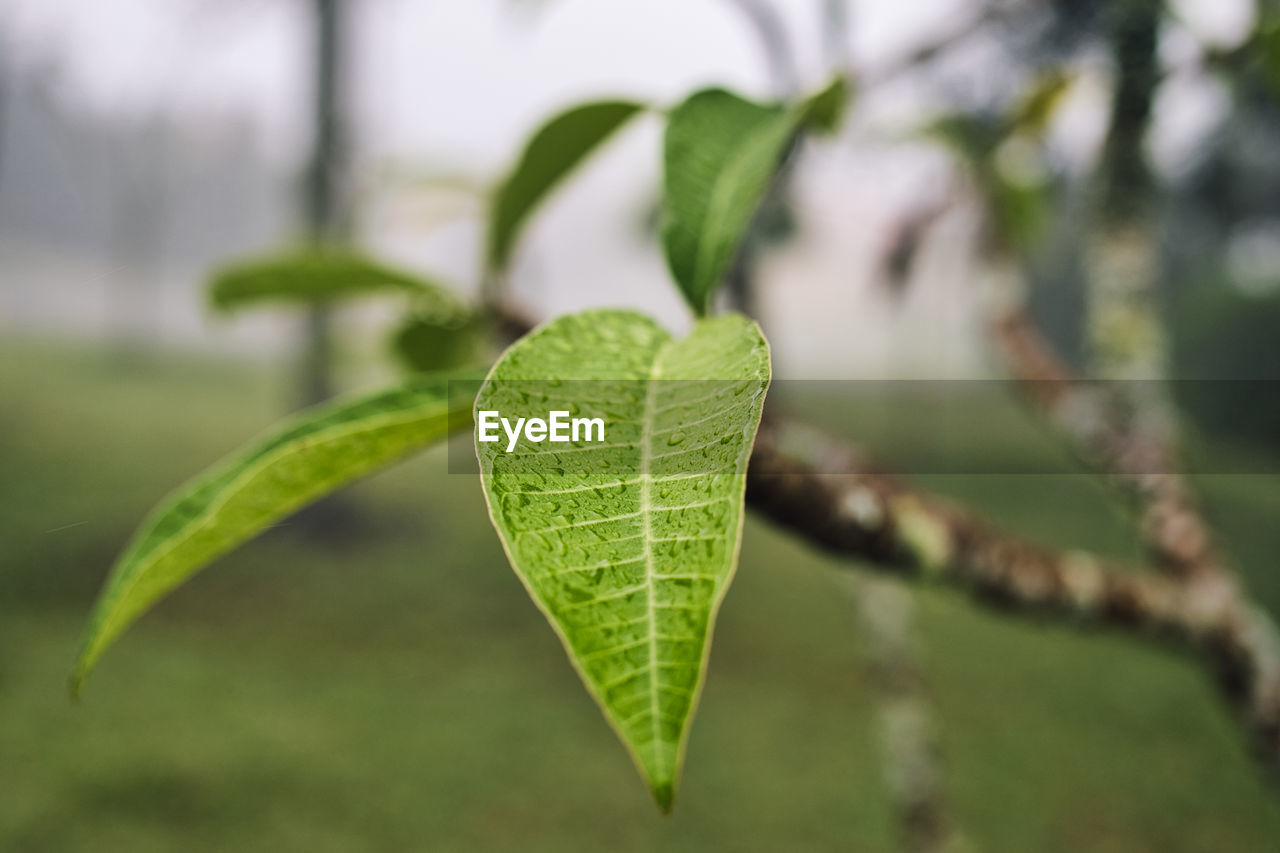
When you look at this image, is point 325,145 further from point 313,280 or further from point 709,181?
point 709,181

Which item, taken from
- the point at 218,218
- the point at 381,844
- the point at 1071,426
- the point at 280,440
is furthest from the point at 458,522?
the point at 218,218

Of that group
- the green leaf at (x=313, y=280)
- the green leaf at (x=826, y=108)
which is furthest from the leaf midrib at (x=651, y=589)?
the green leaf at (x=313, y=280)

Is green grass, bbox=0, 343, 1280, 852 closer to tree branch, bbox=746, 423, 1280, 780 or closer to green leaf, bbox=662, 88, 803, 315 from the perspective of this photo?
tree branch, bbox=746, 423, 1280, 780

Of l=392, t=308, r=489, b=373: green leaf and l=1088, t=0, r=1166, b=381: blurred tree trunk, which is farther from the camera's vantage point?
l=1088, t=0, r=1166, b=381: blurred tree trunk

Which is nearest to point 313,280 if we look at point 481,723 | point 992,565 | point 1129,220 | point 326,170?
point 992,565

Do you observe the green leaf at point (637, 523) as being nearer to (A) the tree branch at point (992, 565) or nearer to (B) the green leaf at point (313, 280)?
(A) the tree branch at point (992, 565)

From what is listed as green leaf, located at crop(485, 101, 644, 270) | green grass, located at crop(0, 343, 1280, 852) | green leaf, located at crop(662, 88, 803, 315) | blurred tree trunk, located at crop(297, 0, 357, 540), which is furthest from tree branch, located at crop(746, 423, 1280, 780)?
blurred tree trunk, located at crop(297, 0, 357, 540)
